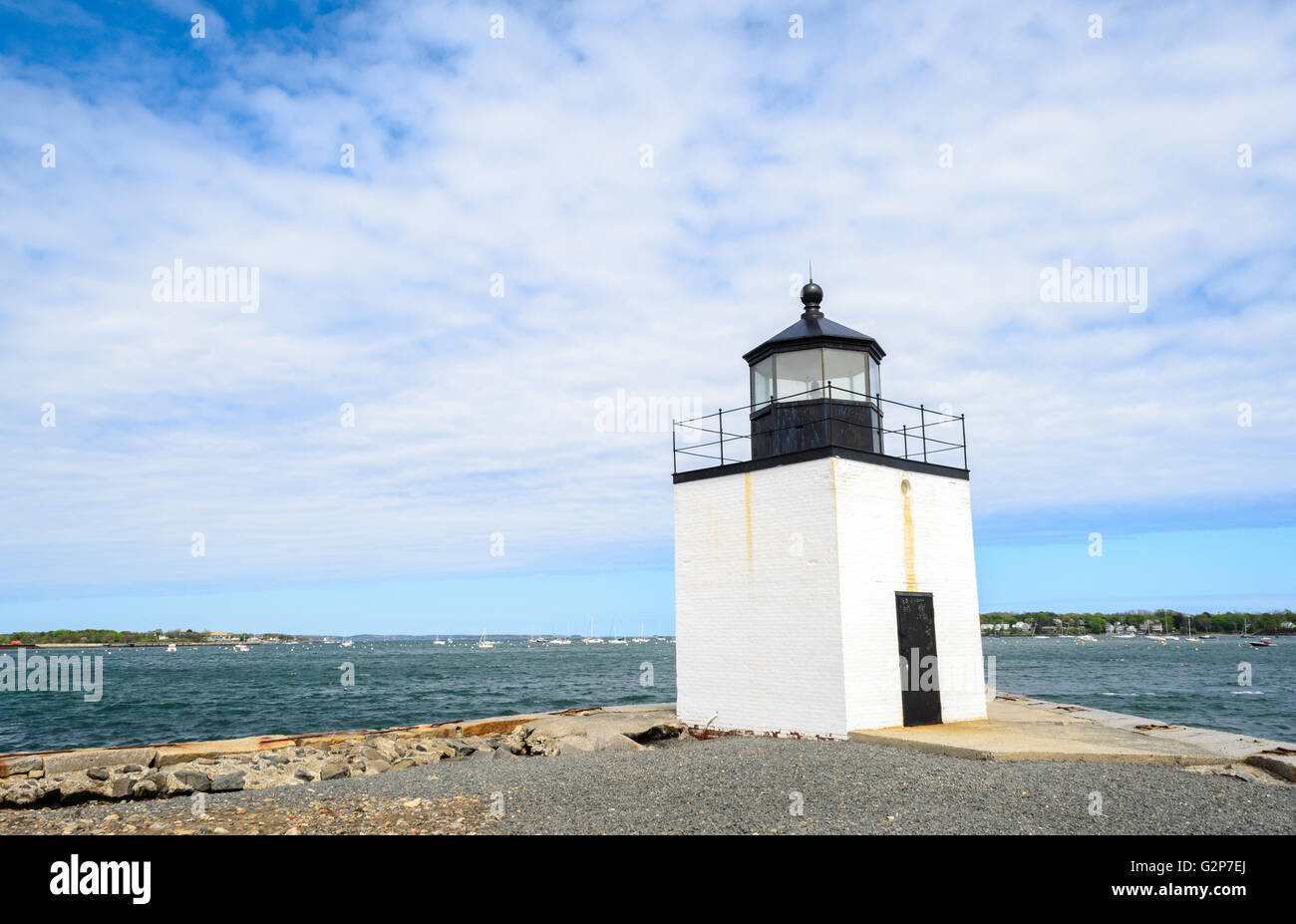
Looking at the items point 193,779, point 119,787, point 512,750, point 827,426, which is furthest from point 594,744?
point 119,787

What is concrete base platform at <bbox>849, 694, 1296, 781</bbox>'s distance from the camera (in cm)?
1022

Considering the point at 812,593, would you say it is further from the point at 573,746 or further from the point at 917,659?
the point at 573,746

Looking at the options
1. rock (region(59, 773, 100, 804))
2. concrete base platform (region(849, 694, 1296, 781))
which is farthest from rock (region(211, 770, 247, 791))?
concrete base platform (region(849, 694, 1296, 781))

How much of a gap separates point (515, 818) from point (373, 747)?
6755mm

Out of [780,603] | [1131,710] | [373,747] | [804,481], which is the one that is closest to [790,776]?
[780,603]

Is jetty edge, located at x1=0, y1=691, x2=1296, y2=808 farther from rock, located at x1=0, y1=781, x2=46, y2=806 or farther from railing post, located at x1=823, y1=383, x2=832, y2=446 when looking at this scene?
railing post, located at x1=823, y1=383, x2=832, y2=446

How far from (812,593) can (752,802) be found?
16.0 feet

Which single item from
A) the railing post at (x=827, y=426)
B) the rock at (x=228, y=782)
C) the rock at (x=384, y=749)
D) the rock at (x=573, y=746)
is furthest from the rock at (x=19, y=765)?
the railing post at (x=827, y=426)

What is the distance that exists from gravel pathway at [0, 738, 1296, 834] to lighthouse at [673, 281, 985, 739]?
2135 mm

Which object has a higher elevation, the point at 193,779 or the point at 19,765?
the point at 19,765

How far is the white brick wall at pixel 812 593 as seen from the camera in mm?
12453

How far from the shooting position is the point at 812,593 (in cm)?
1267

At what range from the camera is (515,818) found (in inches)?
313
